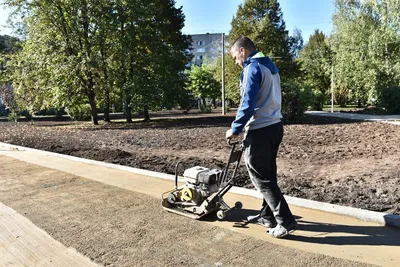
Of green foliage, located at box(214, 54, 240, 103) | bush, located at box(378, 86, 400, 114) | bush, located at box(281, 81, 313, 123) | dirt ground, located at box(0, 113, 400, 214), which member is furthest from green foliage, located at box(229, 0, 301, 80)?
dirt ground, located at box(0, 113, 400, 214)

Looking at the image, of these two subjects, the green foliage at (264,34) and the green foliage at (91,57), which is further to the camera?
the green foliage at (264,34)

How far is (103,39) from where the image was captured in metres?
19.4

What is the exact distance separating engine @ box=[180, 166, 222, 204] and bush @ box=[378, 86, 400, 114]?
2376 cm

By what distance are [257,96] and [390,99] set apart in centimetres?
2404

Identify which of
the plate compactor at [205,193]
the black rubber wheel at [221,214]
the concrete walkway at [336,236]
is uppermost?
the plate compactor at [205,193]

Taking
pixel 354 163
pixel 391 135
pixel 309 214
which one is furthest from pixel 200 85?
pixel 309 214

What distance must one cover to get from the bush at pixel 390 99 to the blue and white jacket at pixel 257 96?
78.0 feet

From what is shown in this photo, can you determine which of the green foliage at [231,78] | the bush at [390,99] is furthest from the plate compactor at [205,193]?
the green foliage at [231,78]

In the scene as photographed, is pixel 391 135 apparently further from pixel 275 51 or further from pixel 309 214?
pixel 275 51

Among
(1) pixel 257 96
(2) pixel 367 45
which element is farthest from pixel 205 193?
(2) pixel 367 45

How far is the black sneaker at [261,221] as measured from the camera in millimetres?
3838

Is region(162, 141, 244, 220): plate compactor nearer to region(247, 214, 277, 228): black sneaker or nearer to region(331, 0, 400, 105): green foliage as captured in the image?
region(247, 214, 277, 228): black sneaker

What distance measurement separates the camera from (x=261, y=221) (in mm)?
4020

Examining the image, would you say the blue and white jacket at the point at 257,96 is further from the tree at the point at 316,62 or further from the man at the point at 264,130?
the tree at the point at 316,62
